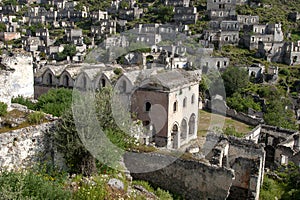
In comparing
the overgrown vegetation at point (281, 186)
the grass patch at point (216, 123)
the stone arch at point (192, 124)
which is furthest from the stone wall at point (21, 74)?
the overgrown vegetation at point (281, 186)

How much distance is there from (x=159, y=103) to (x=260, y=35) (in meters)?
51.9

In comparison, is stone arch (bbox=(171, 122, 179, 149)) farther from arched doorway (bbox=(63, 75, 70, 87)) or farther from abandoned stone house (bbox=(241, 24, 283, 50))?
abandoned stone house (bbox=(241, 24, 283, 50))

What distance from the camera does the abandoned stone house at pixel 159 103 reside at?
2272cm

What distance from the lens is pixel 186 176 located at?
42.2ft

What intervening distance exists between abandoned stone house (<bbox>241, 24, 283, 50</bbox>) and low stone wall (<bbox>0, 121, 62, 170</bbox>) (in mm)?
59298

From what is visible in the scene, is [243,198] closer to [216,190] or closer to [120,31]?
[216,190]

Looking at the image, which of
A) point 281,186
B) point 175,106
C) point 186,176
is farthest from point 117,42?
point 186,176

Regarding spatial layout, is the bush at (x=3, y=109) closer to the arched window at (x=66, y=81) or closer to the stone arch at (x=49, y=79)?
the arched window at (x=66, y=81)

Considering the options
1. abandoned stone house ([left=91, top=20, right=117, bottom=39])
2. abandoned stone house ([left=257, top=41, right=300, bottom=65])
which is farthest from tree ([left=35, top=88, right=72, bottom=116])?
abandoned stone house ([left=91, top=20, right=117, bottom=39])

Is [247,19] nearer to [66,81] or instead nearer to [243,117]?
[243,117]

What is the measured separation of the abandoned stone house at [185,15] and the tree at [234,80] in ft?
119

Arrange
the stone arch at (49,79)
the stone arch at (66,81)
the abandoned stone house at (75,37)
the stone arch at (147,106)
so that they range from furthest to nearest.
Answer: the abandoned stone house at (75,37) < the stone arch at (49,79) < the stone arch at (66,81) < the stone arch at (147,106)

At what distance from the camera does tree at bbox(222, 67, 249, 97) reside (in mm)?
46812

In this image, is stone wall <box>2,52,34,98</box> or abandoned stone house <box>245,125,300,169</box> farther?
abandoned stone house <box>245,125,300,169</box>
